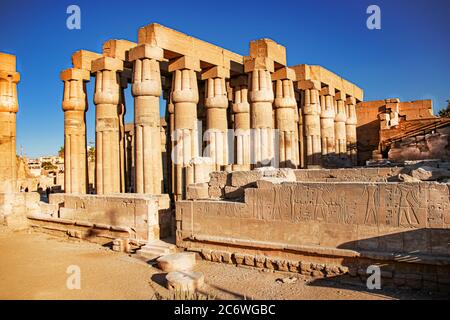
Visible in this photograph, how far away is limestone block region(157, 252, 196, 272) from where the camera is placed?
7.27 m

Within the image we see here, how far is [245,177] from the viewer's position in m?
8.59

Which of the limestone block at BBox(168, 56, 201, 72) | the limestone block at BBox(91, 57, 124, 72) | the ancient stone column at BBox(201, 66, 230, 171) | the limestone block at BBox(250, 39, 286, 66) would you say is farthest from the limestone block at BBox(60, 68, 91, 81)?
the limestone block at BBox(250, 39, 286, 66)

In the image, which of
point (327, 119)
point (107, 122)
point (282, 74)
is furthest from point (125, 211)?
point (327, 119)

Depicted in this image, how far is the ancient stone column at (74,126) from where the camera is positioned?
619 inches

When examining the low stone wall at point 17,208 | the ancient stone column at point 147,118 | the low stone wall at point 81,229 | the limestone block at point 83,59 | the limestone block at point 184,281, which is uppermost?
the limestone block at point 83,59

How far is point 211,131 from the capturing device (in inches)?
635

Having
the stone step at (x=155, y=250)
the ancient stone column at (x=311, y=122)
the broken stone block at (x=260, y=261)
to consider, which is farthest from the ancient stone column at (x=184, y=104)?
the ancient stone column at (x=311, y=122)

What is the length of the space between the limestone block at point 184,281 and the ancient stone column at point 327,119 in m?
16.9

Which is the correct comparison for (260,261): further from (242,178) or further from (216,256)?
(242,178)

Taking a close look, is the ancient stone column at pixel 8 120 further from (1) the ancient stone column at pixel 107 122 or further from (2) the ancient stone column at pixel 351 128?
(2) the ancient stone column at pixel 351 128

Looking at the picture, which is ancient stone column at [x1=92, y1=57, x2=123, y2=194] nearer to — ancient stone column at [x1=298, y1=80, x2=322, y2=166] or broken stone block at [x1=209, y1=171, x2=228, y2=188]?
broken stone block at [x1=209, y1=171, x2=228, y2=188]
